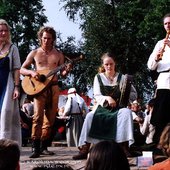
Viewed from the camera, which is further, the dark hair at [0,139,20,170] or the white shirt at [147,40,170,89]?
the white shirt at [147,40,170,89]

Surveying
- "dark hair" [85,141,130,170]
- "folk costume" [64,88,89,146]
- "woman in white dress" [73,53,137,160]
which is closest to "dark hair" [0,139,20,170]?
"dark hair" [85,141,130,170]

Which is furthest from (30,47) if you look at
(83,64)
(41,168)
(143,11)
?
(41,168)

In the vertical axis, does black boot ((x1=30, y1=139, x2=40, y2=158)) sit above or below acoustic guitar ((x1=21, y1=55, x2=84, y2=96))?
below

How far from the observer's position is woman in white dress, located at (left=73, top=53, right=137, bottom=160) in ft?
23.0

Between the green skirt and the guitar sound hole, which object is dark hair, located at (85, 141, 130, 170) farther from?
the guitar sound hole

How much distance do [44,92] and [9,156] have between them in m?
4.53

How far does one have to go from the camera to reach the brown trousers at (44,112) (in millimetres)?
7488

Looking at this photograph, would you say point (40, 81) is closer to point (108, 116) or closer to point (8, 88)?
point (8, 88)

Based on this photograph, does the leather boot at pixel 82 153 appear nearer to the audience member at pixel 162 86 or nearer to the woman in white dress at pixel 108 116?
the woman in white dress at pixel 108 116

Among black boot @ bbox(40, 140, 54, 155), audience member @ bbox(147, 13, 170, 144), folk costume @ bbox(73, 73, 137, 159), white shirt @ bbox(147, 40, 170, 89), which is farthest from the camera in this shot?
black boot @ bbox(40, 140, 54, 155)

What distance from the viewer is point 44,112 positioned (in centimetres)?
768

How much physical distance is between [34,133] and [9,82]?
1.12 metres

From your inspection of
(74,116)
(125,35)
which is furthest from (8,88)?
(125,35)

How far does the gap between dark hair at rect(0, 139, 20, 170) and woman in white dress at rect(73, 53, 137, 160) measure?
398cm
